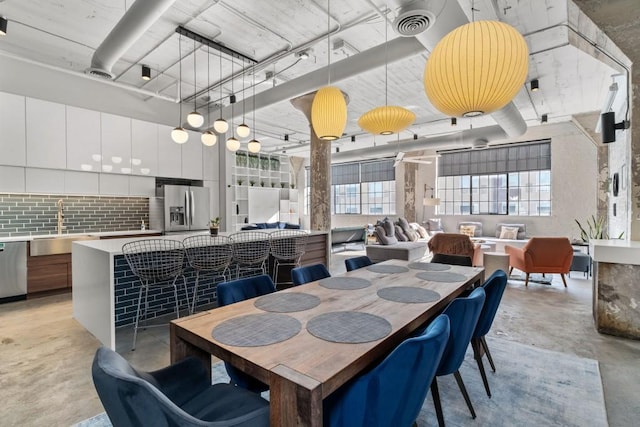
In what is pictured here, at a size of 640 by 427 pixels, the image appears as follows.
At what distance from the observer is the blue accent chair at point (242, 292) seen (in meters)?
1.70

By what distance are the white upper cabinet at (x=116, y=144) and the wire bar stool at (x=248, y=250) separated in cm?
281

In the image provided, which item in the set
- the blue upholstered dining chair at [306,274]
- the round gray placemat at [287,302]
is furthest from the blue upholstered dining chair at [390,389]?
the blue upholstered dining chair at [306,274]

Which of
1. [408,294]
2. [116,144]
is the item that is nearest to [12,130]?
[116,144]

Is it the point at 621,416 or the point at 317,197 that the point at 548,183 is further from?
the point at 621,416

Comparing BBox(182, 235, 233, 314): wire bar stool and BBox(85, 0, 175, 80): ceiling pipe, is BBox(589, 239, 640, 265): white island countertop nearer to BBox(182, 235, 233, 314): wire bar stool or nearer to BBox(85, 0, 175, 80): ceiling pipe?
BBox(182, 235, 233, 314): wire bar stool

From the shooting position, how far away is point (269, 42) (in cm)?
398

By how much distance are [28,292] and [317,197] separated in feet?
Result: 14.2

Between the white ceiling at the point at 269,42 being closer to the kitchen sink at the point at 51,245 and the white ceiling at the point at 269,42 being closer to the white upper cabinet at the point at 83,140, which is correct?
the white upper cabinet at the point at 83,140

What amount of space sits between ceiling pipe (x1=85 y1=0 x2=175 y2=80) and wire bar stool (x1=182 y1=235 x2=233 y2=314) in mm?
2035

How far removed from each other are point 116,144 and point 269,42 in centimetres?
324

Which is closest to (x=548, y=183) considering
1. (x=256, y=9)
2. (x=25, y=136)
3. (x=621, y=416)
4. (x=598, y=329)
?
(x=598, y=329)

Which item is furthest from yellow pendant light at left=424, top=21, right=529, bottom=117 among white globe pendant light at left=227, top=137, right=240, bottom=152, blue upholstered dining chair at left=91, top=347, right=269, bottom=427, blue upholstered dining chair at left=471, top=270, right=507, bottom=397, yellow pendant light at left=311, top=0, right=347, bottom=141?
white globe pendant light at left=227, top=137, right=240, bottom=152

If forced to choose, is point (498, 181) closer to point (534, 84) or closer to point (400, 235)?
point (400, 235)

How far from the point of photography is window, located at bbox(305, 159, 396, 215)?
38.5 ft
